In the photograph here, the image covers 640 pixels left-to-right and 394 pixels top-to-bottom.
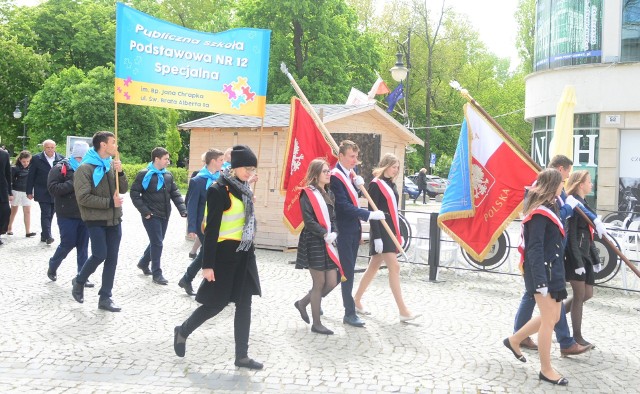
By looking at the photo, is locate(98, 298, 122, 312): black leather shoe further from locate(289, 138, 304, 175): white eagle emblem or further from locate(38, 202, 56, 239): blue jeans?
locate(38, 202, 56, 239): blue jeans

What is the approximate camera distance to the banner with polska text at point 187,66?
26.4 feet

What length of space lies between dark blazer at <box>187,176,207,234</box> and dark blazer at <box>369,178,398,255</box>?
2.69 m

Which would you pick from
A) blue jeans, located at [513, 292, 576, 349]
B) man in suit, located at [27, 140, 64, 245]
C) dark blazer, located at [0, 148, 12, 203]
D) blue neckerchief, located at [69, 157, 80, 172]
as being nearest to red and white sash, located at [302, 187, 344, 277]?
blue jeans, located at [513, 292, 576, 349]

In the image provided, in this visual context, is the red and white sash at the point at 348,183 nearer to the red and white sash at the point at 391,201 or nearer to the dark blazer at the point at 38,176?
the red and white sash at the point at 391,201

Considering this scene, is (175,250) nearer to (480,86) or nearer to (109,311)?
(109,311)

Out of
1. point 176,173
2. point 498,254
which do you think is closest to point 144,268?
point 498,254

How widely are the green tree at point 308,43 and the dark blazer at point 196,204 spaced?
2581 cm

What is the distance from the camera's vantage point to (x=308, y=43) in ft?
123

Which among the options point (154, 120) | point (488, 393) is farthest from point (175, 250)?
point (154, 120)

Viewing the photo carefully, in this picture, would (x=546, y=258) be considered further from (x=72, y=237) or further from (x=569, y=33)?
(x=569, y=33)

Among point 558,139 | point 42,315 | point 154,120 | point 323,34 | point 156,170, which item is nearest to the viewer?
point 42,315

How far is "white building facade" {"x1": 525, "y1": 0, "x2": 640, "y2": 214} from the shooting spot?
2077cm

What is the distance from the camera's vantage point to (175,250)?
1343 centimetres

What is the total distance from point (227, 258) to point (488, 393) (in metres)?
2.27
